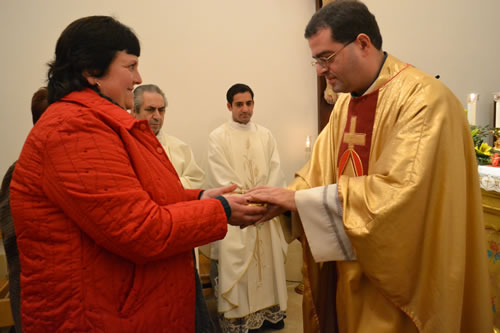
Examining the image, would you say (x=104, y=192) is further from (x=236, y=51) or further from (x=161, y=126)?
(x=236, y=51)

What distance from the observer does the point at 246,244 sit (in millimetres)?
3207

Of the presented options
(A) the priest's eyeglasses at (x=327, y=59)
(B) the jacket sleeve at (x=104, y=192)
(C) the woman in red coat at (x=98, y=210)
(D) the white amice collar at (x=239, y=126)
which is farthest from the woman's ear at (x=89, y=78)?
(D) the white amice collar at (x=239, y=126)

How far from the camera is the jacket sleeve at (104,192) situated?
1029 millimetres

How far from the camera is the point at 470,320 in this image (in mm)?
1404

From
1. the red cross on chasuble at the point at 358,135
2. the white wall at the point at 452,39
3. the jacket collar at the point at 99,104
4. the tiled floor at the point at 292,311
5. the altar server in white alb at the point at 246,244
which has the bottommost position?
the tiled floor at the point at 292,311

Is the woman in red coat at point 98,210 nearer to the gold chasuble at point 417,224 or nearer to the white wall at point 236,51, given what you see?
the gold chasuble at point 417,224

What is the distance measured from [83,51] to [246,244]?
2.36 m

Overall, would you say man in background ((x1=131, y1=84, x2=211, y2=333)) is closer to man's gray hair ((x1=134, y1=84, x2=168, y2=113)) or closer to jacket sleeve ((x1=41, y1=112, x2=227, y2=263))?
man's gray hair ((x1=134, y1=84, x2=168, y2=113))

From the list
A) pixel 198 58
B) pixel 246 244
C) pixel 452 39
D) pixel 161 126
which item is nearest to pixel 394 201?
pixel 246 244

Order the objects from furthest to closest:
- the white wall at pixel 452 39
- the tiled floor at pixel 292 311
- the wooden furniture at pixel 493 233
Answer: the white wall at pixel 452 39 < the tiled floor at pixel 292 311 < the wooden furniture at pixel 493 233

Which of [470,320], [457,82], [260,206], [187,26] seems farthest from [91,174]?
[457,82]

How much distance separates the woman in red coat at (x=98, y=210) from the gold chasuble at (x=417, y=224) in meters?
0.57

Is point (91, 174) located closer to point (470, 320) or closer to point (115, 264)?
point (115, 264)

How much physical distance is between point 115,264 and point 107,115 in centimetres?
49
